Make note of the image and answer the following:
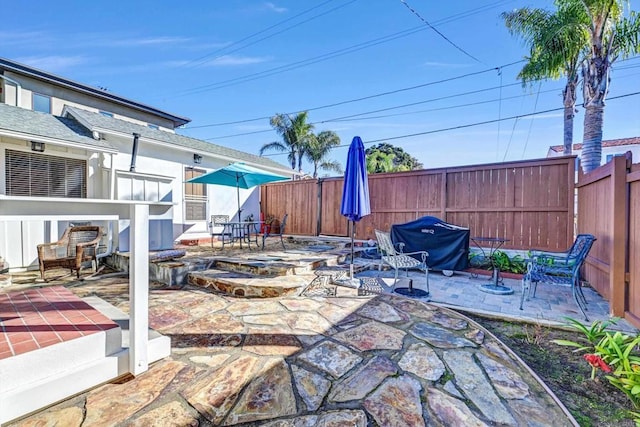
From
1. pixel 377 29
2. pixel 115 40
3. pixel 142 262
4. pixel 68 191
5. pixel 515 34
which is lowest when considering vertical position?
pixel 142 262

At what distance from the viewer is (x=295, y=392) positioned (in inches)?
75.9

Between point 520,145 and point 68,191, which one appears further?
point 520,145

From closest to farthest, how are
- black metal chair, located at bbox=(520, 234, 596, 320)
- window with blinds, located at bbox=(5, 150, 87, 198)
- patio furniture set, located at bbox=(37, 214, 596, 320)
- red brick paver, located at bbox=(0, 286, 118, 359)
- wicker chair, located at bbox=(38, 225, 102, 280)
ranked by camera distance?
red brick paver, located at bbox=(0, 286, 118, 359), black metal chair, located at bbox=(520, 234, 596, 320), patio furniture set, located at bbox=(37, 214, 596, 320), wicker chair, located at bbox=(38, 225, 102, 280), window with blinds, located at bbox=(5, 150, 87, 198)

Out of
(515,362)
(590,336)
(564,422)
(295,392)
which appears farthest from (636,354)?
(295,392)

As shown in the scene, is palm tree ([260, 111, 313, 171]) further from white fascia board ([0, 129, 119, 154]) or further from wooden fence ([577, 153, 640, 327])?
wooden fence ([577, 153, 640, 327])

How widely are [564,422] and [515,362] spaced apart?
697 millimetres

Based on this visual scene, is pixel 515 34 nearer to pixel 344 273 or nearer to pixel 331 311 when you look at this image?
pixel 344 273

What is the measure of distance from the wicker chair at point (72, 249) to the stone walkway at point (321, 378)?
2660 millimetres

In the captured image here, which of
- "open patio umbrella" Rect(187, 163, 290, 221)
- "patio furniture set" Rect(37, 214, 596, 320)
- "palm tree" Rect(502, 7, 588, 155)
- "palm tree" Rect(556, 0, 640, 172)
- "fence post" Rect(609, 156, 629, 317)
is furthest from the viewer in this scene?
"open patio umbrella" Rect(187, 163, 290, 221)

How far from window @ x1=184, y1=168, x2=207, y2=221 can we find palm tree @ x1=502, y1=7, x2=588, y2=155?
1001 cm

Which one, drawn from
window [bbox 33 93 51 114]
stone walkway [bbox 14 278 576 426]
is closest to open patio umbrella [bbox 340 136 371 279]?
stone walkway [bbox 14 278 576 426]

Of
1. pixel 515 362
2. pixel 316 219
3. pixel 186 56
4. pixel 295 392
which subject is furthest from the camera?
pixel 186 56

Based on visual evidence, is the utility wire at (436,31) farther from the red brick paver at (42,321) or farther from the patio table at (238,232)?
the red brick paver at (42,321)

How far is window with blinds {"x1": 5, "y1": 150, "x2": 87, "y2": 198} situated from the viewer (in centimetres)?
529
